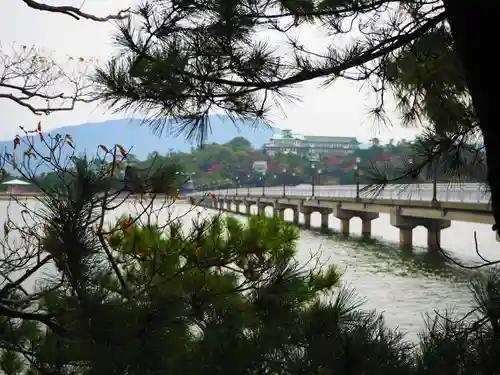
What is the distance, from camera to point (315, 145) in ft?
28.5

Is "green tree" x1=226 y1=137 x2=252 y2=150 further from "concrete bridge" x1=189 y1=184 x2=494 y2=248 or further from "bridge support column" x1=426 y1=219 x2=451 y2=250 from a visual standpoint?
"bridge support column" x1=426 y1=219 x2=451 y2=250

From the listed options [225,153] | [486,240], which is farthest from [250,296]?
[486,240]

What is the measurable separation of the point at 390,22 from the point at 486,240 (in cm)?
1236

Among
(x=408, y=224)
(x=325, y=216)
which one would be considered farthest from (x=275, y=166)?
(x=325, y=216)

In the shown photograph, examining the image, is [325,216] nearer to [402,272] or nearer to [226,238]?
[402,272]

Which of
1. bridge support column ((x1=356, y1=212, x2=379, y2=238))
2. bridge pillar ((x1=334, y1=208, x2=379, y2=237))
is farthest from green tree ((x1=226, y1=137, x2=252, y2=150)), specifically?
bridge support column ((x1=356, y1=212, x2=379, y2=238))

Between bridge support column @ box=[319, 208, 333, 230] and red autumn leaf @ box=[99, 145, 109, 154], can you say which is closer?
red autumn leaf @ box=[99, 145, 109, 154]

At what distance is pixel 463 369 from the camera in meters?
0.89

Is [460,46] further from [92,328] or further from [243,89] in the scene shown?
[92,328]

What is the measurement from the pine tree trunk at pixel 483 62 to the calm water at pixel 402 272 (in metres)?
3.15

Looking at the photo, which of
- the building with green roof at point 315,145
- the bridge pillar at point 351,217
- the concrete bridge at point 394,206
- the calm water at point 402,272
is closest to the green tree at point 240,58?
the calm water at point 402,272

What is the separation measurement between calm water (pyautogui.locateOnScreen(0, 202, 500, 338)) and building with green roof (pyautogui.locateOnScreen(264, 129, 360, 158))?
1.24 metres

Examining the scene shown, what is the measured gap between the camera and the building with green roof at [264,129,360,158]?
26.4ft

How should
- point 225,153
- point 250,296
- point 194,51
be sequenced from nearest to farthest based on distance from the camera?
point 194,51 → point 250,296 → point 225,153
